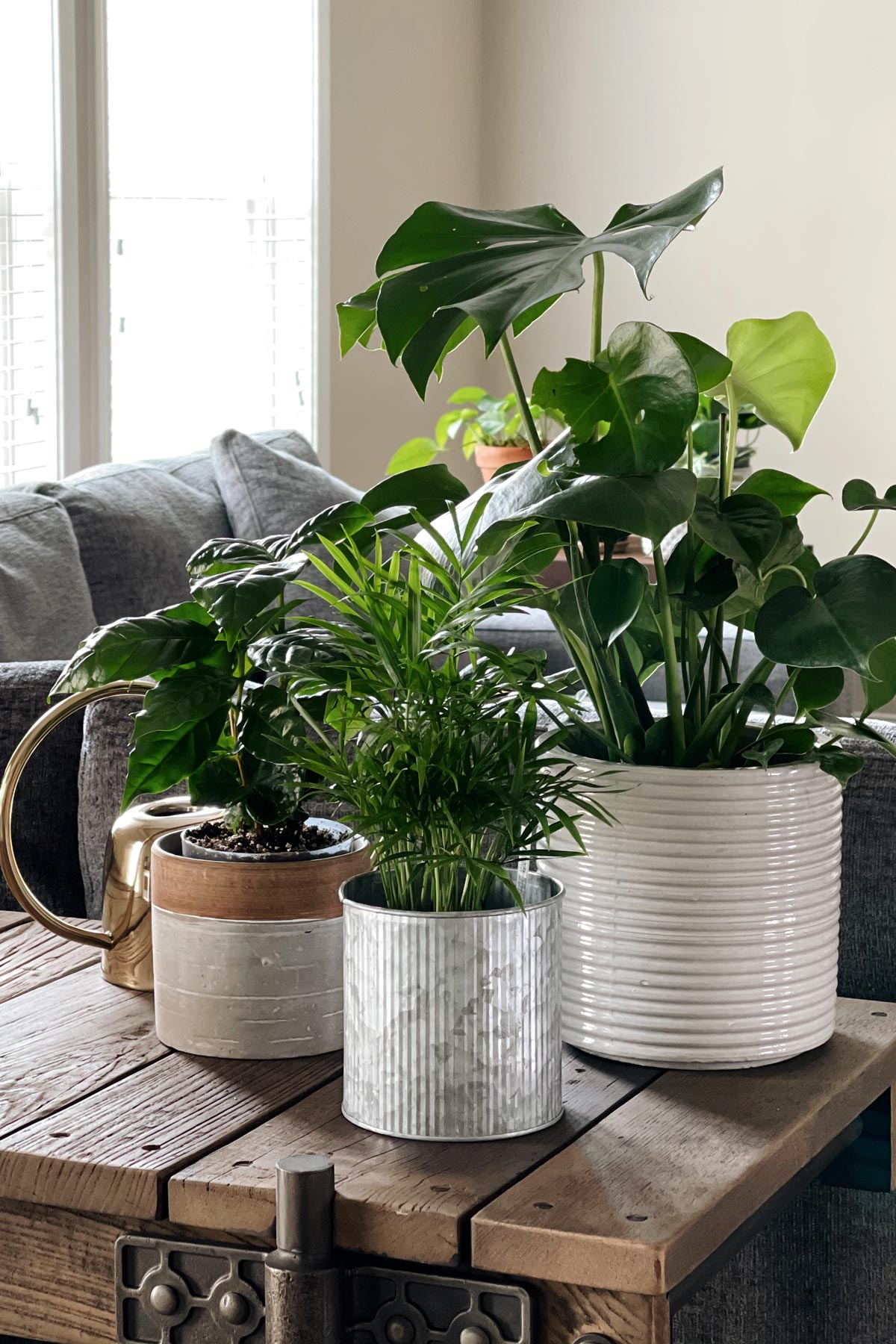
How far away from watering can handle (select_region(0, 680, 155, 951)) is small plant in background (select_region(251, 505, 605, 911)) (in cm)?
21

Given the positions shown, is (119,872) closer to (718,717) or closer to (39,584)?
(718,717)

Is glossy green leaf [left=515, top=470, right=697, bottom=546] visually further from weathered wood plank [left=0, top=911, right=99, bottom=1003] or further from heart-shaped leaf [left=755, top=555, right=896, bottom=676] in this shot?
weathered wood plank [left=0, top=911, right=99, bottom=1003]

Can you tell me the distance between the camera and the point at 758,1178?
77 centimetres

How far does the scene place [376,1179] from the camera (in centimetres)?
74

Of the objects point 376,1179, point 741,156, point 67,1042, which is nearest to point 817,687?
point 376,1179

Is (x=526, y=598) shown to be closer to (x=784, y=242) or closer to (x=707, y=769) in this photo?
(x=707, y=769)

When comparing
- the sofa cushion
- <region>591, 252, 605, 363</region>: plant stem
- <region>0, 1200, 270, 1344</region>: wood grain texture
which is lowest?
<region>0, 1200, 270, 1344</region>: wood grain texture

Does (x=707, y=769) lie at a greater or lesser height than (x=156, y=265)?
lesser

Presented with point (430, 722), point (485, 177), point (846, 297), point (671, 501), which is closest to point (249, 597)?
point (430, 722)

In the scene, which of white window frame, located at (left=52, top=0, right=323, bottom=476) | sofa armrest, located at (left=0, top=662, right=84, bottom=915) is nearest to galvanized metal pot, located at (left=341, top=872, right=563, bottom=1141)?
sofa armrest, located at (left=0, top=662, right=84, bottom=915)

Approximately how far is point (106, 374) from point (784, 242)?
2.39m

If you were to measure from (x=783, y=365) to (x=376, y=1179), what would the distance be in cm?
53

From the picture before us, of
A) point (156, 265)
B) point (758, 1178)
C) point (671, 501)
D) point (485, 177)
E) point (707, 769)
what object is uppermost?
point (485, 177)

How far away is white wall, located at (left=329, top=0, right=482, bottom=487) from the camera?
456 centimetres
